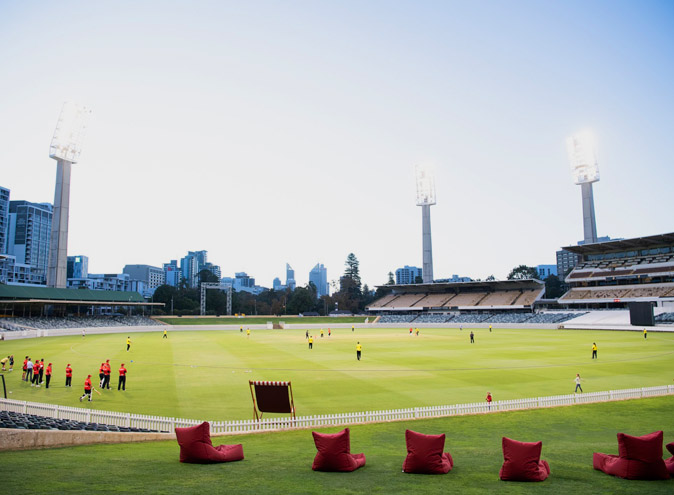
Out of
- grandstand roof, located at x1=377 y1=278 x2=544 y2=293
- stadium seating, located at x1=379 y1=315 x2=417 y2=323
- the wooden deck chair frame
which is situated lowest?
stadium seating, located at x1=379 y1=315 x2=417 y2=323

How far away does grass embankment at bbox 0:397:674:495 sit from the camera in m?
7.70

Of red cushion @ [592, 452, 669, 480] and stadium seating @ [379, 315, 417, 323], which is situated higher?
red cushion @ [592, 452, 669, 480]

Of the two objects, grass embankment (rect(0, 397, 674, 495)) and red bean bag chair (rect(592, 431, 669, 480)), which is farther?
red bean bag chair (rect(592, 431, 669, 480))

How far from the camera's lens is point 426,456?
8.59m

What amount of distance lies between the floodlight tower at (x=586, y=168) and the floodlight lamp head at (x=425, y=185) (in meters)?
30.9

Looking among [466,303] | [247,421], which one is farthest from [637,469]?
[466,303]

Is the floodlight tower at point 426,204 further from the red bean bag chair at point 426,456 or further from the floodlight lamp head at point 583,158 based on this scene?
the red bean bag chair at point 426,456

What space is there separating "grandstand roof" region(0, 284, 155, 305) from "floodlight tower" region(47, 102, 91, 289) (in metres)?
3.25

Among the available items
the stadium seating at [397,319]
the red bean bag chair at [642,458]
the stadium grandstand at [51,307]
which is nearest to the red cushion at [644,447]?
the red bean bag chair at [642,458]

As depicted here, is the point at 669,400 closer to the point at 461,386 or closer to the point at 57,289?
the point at 461,386

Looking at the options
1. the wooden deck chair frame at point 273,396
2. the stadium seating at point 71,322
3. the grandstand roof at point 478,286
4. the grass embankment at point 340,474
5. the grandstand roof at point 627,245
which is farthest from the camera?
the grandstand roof at point 478,286

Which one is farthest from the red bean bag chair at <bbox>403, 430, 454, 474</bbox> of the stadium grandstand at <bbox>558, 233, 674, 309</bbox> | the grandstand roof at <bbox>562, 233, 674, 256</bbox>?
the grandstand roof at <bbox>562, 233, 674, 256</bbox>

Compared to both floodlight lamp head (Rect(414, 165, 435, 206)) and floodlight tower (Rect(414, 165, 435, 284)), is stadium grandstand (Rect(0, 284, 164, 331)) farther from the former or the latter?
floodlight lamp head (Rect(414, 165, 435, 206))

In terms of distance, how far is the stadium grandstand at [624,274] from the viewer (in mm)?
74750
